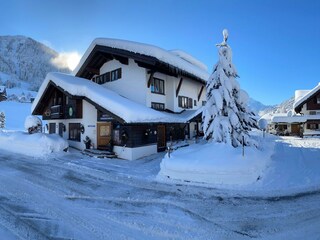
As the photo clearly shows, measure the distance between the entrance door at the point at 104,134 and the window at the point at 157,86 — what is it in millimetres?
5780

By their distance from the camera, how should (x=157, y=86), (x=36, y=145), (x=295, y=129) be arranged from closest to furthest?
1. (x=36, y=145)
2. (x=157, y=86)
3. (x=295, y=129)

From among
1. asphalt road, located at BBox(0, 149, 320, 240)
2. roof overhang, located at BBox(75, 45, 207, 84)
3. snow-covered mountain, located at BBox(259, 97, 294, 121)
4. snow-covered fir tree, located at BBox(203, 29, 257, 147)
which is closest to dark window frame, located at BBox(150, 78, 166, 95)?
roof overhang, located at BBox(75, 45, 207, 84)

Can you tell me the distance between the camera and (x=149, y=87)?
808 inches

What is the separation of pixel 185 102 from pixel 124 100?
924 centimetres

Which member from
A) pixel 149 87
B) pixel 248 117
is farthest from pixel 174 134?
pixel 248 117

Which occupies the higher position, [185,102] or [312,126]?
[185,102]

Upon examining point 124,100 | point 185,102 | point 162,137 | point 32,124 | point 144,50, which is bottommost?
point 162,137

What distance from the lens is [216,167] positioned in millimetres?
9727

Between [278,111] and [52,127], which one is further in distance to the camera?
[278,111]

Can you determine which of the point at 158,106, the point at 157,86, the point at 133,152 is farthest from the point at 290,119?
the point at 133,152

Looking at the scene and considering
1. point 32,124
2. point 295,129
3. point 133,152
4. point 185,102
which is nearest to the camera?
point 133,152

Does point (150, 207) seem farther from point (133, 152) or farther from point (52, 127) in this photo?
point (52, 127)

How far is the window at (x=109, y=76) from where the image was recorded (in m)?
22.2

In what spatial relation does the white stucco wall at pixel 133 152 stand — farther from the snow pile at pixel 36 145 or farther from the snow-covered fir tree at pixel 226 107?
the snow-covered fir tree at pixel 226 107
